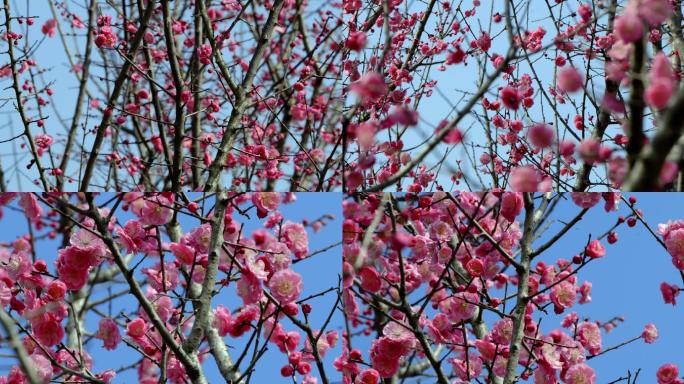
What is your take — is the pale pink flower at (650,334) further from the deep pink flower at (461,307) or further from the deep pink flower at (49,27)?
the deep pink flower at (49,27)

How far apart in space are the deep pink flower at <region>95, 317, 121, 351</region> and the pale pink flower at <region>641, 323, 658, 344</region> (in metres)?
1.82

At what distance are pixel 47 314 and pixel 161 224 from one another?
464 millimetres

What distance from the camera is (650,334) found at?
2.66 meters

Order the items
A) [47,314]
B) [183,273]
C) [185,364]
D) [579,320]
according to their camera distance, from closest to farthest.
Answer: [185,364]
[47,314]
[183,273]
[579,320]

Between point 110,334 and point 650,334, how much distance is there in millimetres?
1862

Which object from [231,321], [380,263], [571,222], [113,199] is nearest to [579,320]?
[571,222]

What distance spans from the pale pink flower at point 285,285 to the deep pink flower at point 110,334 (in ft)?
1.84

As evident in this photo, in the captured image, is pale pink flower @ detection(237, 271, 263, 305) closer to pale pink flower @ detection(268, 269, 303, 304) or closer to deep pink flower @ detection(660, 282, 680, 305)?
pale pink flower @ detection(268, 269, 303, 304)

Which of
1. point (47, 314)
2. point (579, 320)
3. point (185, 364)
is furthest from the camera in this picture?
point (579, 320)

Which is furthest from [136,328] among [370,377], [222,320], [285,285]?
[370,377]

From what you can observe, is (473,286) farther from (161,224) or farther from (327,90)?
(327,90)

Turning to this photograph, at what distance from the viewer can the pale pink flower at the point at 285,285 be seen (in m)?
2.42

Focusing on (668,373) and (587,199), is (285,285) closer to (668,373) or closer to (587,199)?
(587,199)

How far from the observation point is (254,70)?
138 inches
